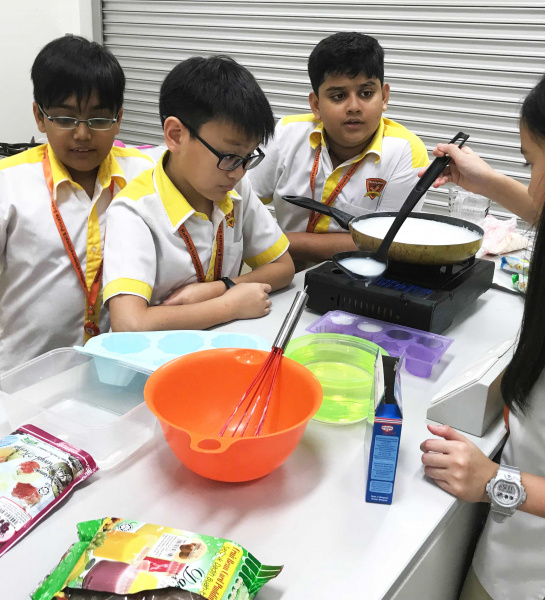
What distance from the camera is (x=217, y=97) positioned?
128 centimetres

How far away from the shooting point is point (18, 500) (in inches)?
27.8

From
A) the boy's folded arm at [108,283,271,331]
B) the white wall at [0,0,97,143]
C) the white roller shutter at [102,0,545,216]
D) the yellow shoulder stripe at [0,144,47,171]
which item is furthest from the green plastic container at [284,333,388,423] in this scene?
the white wall at [0,0,97,143]

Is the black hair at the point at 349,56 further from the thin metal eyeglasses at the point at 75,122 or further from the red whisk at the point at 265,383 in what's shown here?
the red whisk at the point at 265,383

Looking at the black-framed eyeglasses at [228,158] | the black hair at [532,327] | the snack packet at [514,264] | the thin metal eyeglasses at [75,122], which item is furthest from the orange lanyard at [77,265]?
the snack packet at [514,264]

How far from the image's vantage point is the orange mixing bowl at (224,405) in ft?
2.45

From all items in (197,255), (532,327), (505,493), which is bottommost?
(505,493)

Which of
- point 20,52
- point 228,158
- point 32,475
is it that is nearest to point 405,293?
point 228,158

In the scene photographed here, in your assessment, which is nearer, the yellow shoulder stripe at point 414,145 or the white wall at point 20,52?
the yellow shoulder stripe at point 414,145

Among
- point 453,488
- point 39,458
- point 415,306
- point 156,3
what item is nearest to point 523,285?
point 415,306

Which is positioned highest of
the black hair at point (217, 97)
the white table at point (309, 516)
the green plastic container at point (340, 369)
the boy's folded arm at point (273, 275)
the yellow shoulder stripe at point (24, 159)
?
the black hair at point (217, 97)

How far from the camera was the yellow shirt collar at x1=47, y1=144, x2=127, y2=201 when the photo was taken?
1.46 meters

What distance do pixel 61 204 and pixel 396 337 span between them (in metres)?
0.92

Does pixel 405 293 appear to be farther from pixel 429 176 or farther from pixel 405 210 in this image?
pixel 429 176

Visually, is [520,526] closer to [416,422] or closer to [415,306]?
[416,422]
